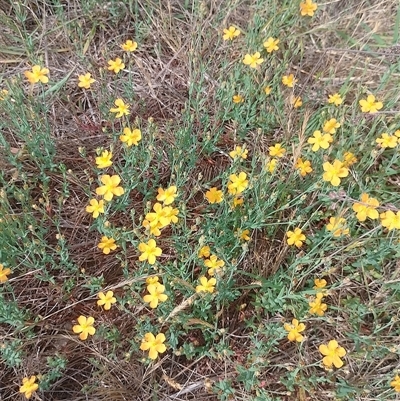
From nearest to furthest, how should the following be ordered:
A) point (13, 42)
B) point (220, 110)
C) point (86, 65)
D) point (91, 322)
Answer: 1. point (91, 322)
2. point (220, 110)
3. point (86, 65)
4. point (13, 42)

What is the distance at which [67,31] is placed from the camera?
9.71 feet

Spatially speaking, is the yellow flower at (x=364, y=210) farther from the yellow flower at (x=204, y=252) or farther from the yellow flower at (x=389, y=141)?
the yellow flower at (x=204, y=252)

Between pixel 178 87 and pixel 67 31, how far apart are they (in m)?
0.75

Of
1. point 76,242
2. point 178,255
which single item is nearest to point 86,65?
point 76,242

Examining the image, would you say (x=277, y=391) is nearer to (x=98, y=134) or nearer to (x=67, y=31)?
(x=98, y=134)

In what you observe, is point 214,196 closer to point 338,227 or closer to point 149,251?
point 149,251

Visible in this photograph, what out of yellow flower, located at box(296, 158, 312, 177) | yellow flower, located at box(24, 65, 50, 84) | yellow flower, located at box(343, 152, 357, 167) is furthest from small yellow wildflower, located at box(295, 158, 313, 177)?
yellow flower, located at box(24, 65, 50, 84)

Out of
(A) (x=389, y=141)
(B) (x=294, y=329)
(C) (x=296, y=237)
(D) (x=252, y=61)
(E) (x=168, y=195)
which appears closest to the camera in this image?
(B) (x=294, y=329)

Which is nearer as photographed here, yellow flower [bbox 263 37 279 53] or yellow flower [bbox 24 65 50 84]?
yellow flower [bbox 24 65 50 84]

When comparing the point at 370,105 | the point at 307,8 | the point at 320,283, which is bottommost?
the point at 320,283

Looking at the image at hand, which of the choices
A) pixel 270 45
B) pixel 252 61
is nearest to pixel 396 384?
pixel 252 61

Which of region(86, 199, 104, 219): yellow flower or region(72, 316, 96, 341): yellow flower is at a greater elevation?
region(86, 199, 104, 219): yellow flower

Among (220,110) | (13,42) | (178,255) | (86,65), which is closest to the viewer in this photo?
(178,255)

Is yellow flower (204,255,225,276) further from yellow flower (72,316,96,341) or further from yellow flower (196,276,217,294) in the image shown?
yellow flower (72,316,96,341)
